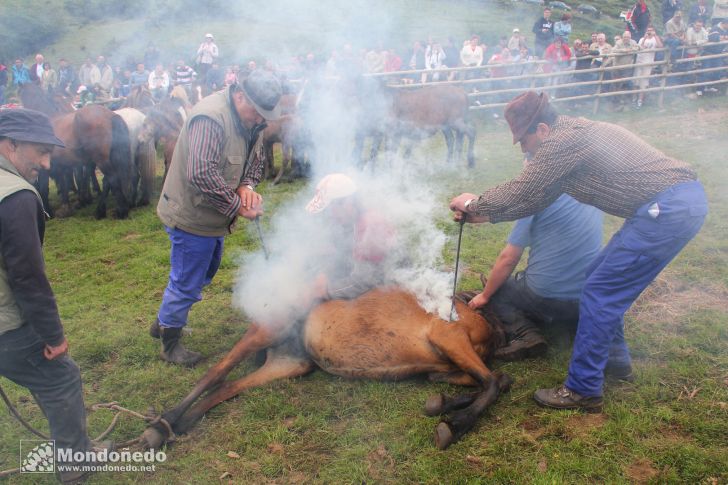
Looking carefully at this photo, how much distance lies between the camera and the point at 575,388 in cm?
342

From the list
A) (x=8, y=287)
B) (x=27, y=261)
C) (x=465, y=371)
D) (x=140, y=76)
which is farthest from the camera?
(x=140, y=76)

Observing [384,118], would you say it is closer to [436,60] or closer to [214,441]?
[436,60]

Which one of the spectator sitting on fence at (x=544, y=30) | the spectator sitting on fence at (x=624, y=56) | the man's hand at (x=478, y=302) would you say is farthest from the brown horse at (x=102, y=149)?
the spectator sitting on fence at (x=624, y=56)

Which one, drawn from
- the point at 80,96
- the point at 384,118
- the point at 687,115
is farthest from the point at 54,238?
the point at 687,115

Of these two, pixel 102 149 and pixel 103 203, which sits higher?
pixel 102 149

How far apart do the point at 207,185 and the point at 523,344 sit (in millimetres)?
2616

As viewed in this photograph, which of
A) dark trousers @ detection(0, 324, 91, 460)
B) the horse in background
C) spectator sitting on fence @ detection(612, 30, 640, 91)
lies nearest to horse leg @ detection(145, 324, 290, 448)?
dark trousers @ detection(0, 324, 91, 460)

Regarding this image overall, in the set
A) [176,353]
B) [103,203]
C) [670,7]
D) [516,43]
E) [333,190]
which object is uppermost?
[670,7]

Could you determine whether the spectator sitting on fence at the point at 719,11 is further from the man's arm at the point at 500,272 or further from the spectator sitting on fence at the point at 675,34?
the man's arm at the point at 500,272

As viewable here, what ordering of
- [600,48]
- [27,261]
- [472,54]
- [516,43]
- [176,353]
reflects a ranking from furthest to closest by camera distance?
[600,48], [516,43], [472,54], [176,353], [27,261]

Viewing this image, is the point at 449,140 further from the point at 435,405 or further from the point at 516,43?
the point at 435,405

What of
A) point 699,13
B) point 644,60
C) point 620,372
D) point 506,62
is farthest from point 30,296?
point 699,13

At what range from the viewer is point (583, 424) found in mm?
3334

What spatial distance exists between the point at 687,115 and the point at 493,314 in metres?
11.5
